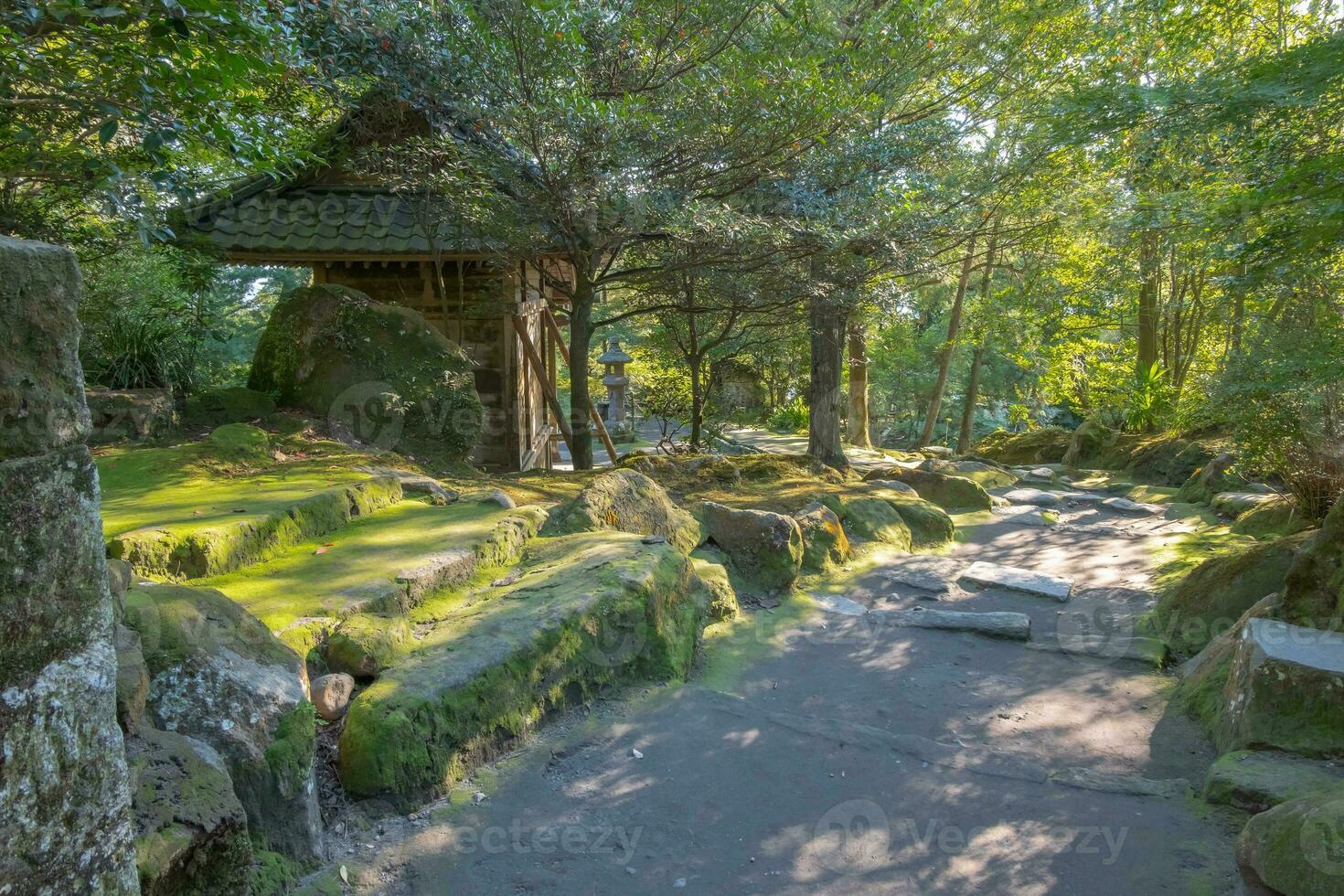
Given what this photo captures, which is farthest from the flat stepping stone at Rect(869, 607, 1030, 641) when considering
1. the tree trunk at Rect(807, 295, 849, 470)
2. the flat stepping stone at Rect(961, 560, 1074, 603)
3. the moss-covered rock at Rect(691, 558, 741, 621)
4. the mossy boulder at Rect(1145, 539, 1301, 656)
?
the tree trunk at Rect(807, 295, 849, 470)

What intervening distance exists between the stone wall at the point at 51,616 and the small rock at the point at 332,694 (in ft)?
4.92

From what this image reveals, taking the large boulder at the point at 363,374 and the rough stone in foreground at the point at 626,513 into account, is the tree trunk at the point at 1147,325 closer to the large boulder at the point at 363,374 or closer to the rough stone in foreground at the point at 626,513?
the rough stone in foreground at the point at 626,513

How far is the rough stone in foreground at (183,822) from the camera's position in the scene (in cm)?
198

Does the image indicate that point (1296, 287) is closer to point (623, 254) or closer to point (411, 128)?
point (623, 254)

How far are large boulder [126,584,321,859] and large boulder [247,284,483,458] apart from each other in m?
5.14

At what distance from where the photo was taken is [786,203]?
23.7ft

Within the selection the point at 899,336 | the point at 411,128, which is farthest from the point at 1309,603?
the point at 899,336

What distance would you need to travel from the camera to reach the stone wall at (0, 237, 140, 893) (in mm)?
1456

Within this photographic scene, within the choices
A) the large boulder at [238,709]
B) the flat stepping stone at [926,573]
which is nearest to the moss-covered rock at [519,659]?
the large boulder at [238,709]

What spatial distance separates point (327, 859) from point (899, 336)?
21.6 m

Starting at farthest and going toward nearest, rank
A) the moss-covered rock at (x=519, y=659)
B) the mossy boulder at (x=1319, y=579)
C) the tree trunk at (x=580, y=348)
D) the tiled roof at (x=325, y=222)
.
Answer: the tiled roof at (x=325, y=222) → the tree trunk at (x=580, y=348) → the mossy boulder at (x=1319, y=579) → the moss-covered rock at (x=519, y=659)

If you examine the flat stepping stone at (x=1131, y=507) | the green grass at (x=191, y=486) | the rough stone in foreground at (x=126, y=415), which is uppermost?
the rough stone in foreground at (x=126, y=415)

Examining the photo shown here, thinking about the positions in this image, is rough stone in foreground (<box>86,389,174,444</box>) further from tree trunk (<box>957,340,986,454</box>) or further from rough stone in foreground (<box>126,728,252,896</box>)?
tree trunk (<box>957,340,986,454</box>)

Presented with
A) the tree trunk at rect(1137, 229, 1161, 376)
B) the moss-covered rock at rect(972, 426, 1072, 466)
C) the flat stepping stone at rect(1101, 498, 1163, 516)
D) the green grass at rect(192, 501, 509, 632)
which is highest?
the tree trunk at rect(1137, 229, 1161, 376)
